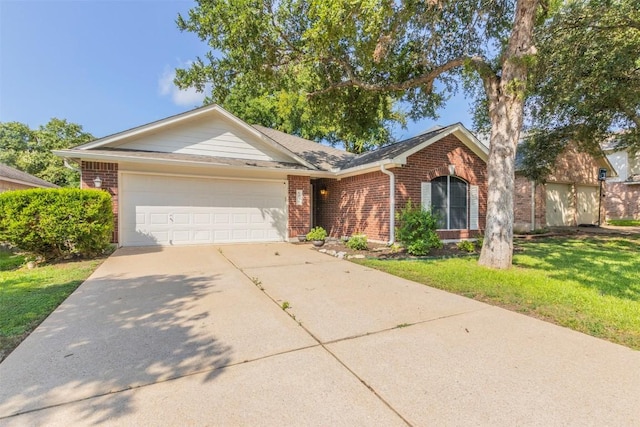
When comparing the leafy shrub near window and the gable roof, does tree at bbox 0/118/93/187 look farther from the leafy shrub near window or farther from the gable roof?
the leafy shrub near window

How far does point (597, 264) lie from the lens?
22.3 feet

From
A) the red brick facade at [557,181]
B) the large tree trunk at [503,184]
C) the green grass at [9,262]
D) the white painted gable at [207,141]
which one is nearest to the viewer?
the large tree trunk at [503,184]

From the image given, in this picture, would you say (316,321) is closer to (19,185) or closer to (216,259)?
(216,259)

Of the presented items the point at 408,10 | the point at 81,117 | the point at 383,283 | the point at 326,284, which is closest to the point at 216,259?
the point at 326,284

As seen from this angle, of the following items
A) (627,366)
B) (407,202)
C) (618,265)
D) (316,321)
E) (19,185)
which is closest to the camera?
(627,366)

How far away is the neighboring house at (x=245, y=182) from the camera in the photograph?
9.16 meters

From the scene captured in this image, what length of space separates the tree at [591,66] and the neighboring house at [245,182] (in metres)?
2.92

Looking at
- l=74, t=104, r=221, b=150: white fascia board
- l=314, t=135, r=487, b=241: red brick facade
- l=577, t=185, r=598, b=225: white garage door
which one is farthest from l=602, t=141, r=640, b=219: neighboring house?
l=74, t=104, r=221, b=150: white fascia board

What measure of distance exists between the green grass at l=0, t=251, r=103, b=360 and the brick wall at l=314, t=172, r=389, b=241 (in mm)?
7702

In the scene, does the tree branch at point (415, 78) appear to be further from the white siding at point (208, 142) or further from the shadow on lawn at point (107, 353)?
the shadow on lawn at point (107, 353)

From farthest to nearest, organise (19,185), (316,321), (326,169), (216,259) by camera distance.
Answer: (19,185) → (326,169) → (216,259) → (316,321)

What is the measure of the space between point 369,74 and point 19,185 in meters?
17.8

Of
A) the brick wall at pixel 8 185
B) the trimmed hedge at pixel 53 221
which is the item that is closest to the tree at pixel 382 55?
the trimmed hedge at pixel 53 221

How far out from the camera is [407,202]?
9438 millimetres
